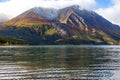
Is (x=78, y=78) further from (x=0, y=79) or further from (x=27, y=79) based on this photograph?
(x=0, y=79)

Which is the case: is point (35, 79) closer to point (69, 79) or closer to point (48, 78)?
point (48, 78)

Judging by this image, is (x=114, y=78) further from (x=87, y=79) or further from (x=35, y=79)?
(x=35, y=79)

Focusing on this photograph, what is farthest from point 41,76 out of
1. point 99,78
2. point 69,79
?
point 99,78

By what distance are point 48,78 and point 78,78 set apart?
5689 mm

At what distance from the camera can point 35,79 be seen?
176 feet

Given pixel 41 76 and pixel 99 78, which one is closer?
pixel 99 78

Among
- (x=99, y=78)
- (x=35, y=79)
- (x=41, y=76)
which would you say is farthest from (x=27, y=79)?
(x=99, y=78)

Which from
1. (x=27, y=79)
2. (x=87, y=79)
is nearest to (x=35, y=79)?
(x=27, y=79)

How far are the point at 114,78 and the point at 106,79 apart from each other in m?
2.06

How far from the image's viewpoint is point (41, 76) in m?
57.9

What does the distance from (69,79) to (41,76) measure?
7460 millimetres

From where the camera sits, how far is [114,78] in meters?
54.1

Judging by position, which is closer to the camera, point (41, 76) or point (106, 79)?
point (106, 79)

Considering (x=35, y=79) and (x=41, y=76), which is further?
(x=41, y=76)
